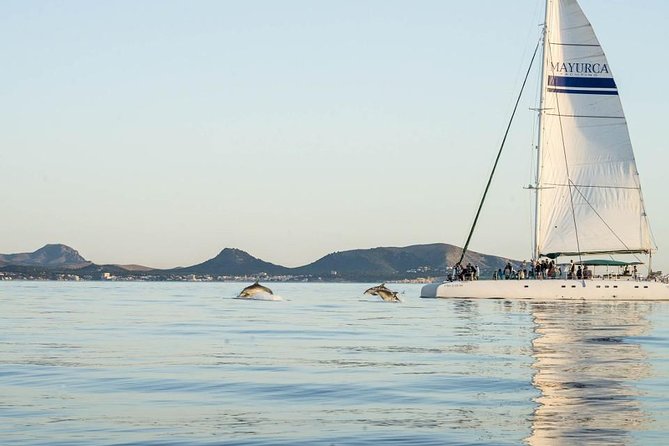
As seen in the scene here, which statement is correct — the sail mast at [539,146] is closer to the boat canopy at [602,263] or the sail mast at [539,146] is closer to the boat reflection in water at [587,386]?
the boat canopy at [602,263]

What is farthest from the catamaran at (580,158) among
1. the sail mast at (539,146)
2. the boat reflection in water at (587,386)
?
the boat reflection in water at (587,386)

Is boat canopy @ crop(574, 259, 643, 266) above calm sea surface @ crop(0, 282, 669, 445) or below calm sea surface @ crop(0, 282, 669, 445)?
above

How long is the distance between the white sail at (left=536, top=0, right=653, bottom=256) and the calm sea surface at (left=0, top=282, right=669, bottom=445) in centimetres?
4713

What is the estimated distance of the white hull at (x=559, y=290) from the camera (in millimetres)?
80000

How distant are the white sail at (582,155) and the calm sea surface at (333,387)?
47132 mm

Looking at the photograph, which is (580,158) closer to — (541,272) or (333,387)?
(541,272)

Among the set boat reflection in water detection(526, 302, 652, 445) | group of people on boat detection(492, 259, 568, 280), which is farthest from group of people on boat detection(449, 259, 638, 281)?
boat reflection in water detection(526, 302, 652, 445)

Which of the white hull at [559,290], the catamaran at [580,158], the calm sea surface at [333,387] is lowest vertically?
the calm sea surface at [333,387]

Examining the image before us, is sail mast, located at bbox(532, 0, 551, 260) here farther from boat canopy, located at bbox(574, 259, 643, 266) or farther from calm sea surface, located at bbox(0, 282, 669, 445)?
calm sea surface, located at bbox(0, 282, 669, 445)

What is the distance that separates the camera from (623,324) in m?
47.5

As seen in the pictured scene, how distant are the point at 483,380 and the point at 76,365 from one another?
31.1 ft

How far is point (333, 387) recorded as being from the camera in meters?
21.9

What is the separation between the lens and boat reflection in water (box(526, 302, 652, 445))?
16.2 m

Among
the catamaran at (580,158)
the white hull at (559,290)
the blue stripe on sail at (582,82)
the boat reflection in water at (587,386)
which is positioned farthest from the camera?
the blue stripe on sail at (582,82)
